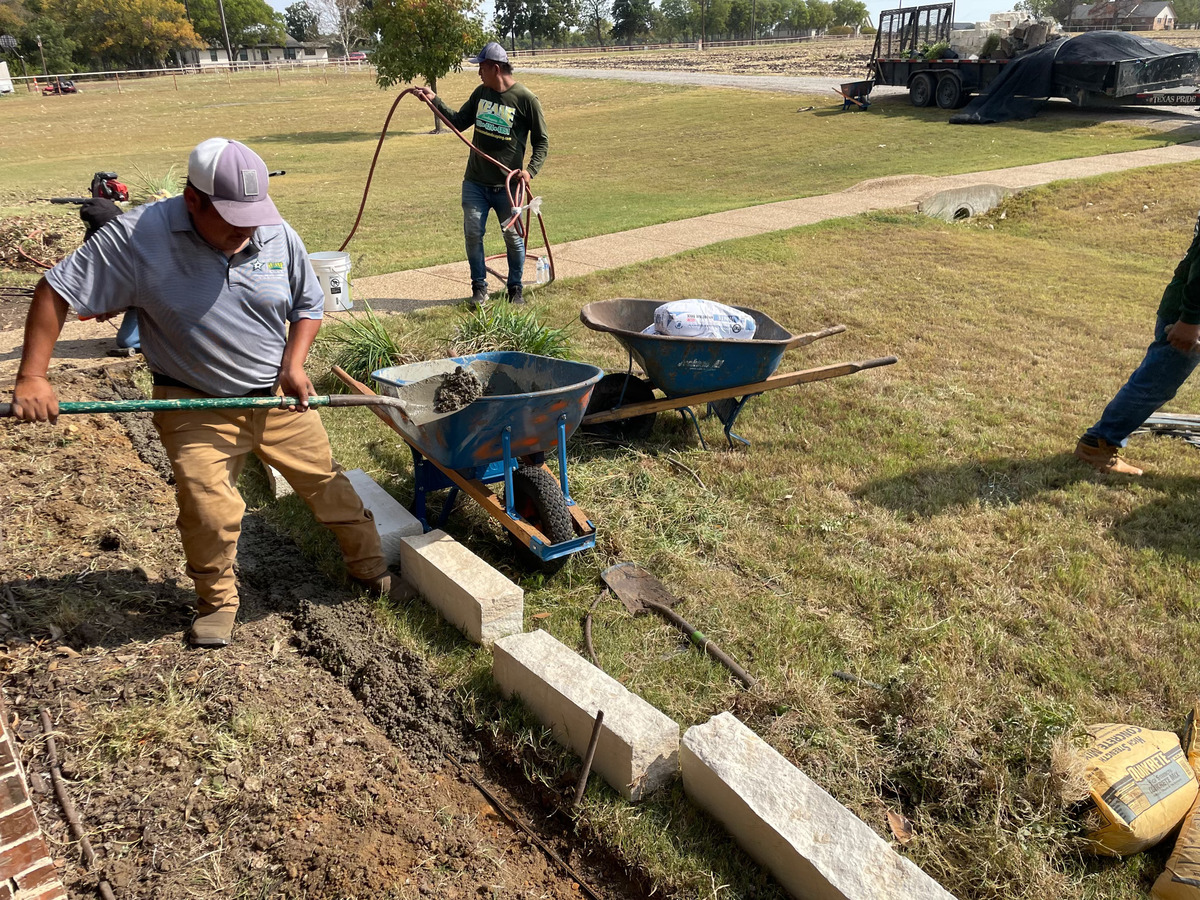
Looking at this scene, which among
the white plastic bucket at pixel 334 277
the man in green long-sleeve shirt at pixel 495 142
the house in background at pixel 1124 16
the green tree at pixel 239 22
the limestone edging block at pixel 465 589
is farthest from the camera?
the green tree at pixel 239 22

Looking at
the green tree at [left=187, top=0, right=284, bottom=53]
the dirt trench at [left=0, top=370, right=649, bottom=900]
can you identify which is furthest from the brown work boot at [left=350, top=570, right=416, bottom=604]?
the green tree at [left=187, top=0, right=284, bottom=53]

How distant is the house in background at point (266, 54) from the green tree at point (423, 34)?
68978 mm

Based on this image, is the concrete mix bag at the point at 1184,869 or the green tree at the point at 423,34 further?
the green tree at the point at 423,34

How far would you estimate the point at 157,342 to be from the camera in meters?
2.98

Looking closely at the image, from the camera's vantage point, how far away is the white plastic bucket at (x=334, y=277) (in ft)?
22.6

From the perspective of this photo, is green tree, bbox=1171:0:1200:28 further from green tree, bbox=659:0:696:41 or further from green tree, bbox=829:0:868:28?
green tree, bbox=659:0:696:41

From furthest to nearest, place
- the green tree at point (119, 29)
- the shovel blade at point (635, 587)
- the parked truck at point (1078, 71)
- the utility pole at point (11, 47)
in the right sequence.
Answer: the green tree at point (119, 29) < the utility pole at point (11, 47) < the parked truck at point (1078, 71) < the shovel blade at point (635, 587)

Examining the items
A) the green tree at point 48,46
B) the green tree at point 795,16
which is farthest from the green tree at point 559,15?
the green tree at point 48,46

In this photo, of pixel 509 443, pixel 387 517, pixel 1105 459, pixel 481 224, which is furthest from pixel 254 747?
pixel 481 224

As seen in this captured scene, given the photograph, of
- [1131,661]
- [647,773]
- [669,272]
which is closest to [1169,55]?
[669,272]

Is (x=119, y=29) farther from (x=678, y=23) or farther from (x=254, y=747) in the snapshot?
(x=254, y=747)

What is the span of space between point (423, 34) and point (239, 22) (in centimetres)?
8630

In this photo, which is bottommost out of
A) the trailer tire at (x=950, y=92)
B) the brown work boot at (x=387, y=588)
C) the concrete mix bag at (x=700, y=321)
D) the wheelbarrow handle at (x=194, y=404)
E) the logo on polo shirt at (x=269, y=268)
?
the brown work boot at (x=387, y=588)

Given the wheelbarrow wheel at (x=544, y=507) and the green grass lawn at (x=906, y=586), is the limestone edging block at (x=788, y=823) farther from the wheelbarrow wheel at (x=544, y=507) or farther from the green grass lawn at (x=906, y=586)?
the wheelbarrow wheel at (x=544, y=507)
